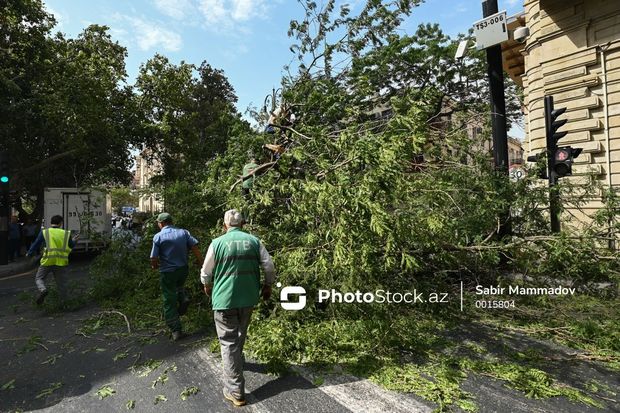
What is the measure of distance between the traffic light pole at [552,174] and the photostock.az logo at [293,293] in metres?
4.21

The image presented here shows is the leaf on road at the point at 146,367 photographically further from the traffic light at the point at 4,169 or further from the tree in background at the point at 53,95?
the tree in background at the point at 53,95

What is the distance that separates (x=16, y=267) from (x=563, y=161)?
Result: 575 inches

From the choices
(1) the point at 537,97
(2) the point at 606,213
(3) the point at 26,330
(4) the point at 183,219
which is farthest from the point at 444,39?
(3) the point at 26,330

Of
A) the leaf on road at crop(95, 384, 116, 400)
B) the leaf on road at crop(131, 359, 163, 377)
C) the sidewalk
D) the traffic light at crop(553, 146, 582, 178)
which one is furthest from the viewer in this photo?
the sidewalk

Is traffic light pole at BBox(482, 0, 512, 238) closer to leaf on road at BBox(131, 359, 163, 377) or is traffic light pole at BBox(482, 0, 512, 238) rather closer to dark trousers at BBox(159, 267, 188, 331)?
dark trousers at BBox(159, 267, 188, 331)

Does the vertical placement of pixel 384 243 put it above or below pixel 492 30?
below

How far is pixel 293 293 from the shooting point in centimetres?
493

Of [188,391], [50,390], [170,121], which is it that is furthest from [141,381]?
[170,121]

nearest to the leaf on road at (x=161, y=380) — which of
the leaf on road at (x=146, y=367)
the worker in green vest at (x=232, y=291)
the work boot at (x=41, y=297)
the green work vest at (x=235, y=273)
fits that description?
the leaf on road at (x=146, y=367)

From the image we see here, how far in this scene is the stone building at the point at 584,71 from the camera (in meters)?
10.7

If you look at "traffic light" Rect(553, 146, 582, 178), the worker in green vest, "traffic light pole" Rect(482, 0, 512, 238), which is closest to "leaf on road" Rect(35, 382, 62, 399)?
the worker in green vest

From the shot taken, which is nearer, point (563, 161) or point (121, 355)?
point (121, 355)

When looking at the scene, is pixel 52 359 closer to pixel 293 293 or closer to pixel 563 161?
pixel 293 293

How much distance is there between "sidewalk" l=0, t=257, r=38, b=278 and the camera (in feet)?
37.8
